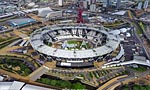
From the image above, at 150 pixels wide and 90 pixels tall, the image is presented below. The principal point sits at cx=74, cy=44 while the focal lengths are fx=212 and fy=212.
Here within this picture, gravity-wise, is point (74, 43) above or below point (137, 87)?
above

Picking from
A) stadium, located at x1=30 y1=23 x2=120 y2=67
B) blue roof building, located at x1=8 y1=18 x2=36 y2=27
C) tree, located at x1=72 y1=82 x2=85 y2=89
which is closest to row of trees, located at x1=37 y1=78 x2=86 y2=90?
tree, located at x1=72 y1=82 x2=85 y2=89

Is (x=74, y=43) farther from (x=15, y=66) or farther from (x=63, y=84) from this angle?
(x=63, y=84)

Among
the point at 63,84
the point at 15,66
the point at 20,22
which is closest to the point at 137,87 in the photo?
the point at 63,84

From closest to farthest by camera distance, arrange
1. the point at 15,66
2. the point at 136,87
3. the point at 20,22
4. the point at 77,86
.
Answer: the point at 77,86, the point at 136,87, the point at 15,66, the point at 20,22

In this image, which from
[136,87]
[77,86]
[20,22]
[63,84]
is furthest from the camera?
[20,22]

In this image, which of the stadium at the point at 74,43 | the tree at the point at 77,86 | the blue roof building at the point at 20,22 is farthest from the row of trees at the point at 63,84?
the blue roof building at the point at 20,22

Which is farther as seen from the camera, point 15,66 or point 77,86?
point 15,66

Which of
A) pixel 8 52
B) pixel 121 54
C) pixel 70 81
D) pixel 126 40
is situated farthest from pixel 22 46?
pixel 126 40

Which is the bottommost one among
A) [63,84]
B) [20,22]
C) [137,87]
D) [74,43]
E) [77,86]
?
[137,87]

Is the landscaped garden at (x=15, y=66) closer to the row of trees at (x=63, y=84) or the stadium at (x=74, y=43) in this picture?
the row of trees at (x=63, y=84)
